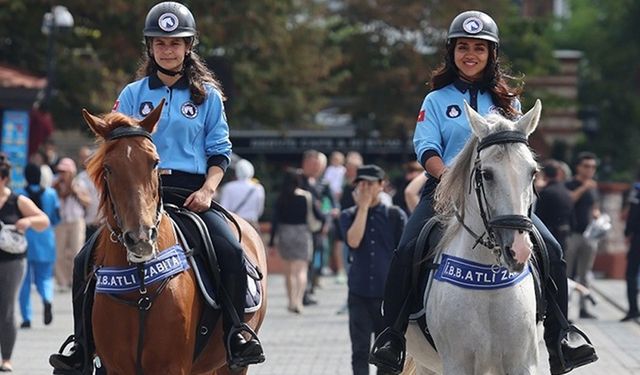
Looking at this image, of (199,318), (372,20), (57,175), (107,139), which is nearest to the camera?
(107,139)

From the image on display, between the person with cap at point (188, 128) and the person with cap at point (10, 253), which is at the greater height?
the person with cap at point (188, 128)

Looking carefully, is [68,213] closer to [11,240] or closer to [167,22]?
[11,240]

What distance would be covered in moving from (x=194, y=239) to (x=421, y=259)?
140 centimetres

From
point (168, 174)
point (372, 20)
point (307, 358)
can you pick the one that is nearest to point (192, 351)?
point (168, 174)

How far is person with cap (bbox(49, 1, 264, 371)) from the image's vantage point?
9734 millimetres

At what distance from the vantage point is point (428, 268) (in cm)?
952

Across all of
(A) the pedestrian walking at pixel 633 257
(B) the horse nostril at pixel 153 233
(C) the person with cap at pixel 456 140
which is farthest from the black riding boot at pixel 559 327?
(A) the pedestrian walking at pixel 633 257

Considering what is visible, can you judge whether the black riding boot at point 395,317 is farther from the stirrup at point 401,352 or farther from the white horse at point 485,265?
the white horse at point 485,265

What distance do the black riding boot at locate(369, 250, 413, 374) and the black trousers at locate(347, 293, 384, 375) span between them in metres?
3.35

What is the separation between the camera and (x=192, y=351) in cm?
929

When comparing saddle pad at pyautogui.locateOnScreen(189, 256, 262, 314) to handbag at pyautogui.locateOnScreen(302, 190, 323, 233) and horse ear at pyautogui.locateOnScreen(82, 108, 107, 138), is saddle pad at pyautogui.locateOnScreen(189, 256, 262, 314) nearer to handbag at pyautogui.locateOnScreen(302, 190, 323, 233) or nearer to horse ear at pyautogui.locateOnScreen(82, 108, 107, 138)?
horse ear at pyautogui.locateOnScreen(82, 108, 107, 138)

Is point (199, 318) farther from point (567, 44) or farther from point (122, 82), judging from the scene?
point (567, 44)

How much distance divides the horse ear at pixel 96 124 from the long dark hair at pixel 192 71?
48.1 inches

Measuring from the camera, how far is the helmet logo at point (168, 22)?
9.80 meters
